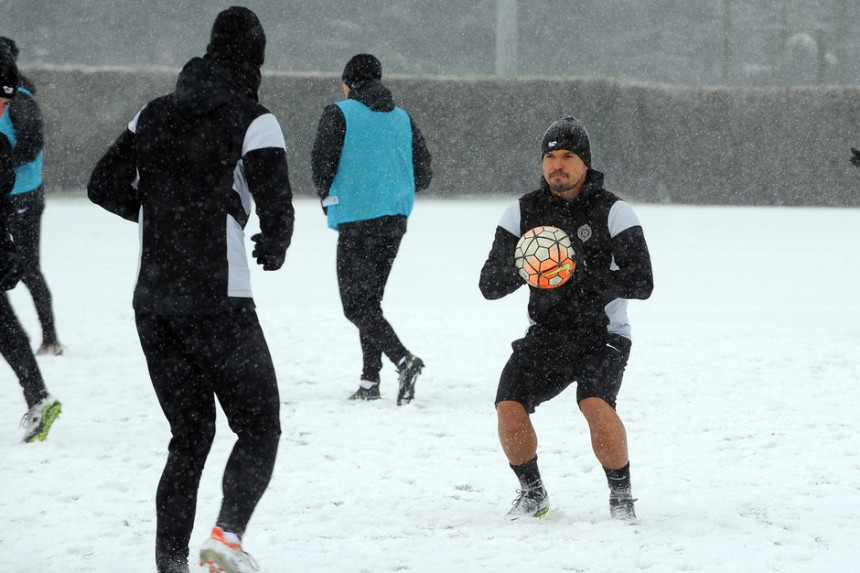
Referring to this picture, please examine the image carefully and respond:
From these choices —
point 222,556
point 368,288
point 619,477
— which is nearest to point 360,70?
point 368,288

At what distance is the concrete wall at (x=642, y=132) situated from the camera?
20.2 m

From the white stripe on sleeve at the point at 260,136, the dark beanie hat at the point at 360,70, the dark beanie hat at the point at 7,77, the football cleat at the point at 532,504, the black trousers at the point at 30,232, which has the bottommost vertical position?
the football cleat at the point at 532,504

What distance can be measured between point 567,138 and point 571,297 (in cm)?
56

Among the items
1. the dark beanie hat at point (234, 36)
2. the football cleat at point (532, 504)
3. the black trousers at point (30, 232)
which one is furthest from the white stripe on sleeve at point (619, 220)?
the black trousers at point (30, 232)

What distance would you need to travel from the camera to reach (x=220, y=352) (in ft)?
10.5

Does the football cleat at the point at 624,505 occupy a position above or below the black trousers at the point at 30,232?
below

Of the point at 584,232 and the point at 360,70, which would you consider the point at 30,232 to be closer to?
the point at 360,70

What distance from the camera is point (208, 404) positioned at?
3354mm

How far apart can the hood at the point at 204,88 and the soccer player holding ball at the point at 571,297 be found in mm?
1247

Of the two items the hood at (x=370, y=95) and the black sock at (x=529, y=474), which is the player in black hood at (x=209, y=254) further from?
the hood at (x=370, y=95)

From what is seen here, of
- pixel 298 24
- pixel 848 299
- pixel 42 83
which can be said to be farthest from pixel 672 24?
pixel 848 299

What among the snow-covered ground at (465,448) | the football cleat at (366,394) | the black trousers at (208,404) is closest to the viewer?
the black trousers at (208,404)

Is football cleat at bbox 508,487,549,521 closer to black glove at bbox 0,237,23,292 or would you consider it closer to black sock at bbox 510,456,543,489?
black sock at bbox 510,456,543,489

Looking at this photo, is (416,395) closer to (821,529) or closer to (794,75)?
(821,529)
